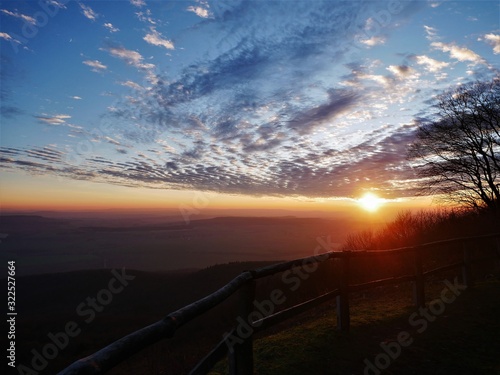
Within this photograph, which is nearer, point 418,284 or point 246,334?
point 246,334

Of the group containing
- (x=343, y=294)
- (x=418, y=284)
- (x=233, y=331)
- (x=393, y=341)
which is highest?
(x=233, y=331)

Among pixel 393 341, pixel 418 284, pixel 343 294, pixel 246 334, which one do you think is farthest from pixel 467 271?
pixel 246 334

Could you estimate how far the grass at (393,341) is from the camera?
4539mm

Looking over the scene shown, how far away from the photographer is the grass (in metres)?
4.54

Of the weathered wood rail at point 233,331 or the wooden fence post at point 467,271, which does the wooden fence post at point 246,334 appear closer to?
the weathered wood rail at point 233,331

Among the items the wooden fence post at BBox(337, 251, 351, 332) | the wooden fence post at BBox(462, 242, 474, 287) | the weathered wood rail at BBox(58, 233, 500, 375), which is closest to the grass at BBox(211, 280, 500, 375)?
the wooden fence post at BBox(337, 251, 351, 332)

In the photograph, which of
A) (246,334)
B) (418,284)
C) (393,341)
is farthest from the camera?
(418,284)

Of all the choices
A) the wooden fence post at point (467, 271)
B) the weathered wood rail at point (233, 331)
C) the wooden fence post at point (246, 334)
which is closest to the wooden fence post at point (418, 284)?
the weathered wood rail at point (233, 331)

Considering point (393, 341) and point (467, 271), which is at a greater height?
point (467, 271)

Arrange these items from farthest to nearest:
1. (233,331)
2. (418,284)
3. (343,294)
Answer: (418,284)
(343,294)
(233,331)

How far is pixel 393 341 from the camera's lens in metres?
5.55

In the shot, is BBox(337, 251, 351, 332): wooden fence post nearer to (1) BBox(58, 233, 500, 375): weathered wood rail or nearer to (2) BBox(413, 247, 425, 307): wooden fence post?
(1) BBox(58, 233, 500, 375): weathered wood rail

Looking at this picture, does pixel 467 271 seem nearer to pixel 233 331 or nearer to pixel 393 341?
pixel 393 341

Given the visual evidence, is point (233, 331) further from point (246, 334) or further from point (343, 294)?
point (343, 294)
